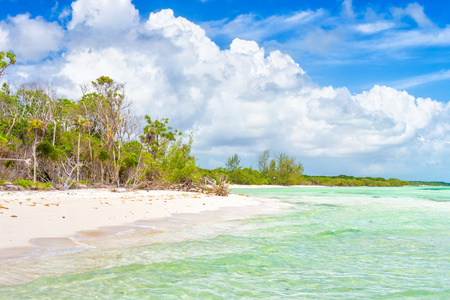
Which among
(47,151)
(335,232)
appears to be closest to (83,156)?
(47,151)

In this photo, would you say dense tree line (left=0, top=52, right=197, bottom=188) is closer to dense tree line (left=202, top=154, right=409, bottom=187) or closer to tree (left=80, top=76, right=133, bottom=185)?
tree (left=80, top=76, right=133, bottom=185)

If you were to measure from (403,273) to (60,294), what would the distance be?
4.76 metres

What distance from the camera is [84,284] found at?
14.7 ft

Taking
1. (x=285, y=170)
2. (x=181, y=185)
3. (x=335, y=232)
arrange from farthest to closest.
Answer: (x=285, y=170)
(x=181, y=185)
(x=335, y=232)

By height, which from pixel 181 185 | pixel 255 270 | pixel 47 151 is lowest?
pixel 255 270

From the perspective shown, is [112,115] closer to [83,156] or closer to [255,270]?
[83,156]

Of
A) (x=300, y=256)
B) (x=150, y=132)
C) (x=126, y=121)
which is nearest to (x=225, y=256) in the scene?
(x=300, y=256)

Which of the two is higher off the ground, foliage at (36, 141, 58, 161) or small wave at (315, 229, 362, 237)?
foliage at (36, 141, 58, 161)

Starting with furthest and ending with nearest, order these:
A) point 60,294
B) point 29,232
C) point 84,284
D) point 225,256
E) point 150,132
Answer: point 150,132, point 29,232, point 225,256, point 84,284, point 60,294

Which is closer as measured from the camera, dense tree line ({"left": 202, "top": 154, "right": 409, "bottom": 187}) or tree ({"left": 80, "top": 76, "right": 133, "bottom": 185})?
tree ({"left": 80, "top": 76, "right": 133, "bottom": 185})

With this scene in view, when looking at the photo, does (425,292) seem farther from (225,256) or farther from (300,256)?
(225,256)

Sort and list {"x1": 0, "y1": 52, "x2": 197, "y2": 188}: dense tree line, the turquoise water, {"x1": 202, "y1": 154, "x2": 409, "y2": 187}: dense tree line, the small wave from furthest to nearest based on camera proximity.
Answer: {"x1": 202, "y1": 154, "x2": 409, "y2": 187}: dense tree line < {"x1": 0, "y1": 52, "x2": 197, "y2": 188}: dense tree line < the small wave < the turquoise water

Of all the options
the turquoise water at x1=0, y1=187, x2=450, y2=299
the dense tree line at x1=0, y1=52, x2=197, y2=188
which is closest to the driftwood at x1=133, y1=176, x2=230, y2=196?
the dense tree line at x1=0, y1=52, x2=197, y2=188

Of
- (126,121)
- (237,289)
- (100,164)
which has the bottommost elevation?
(237,289)
